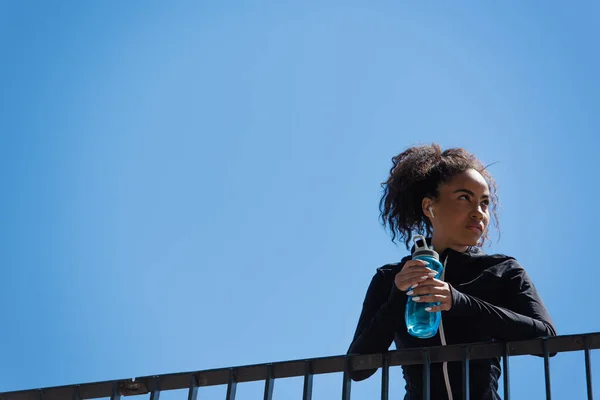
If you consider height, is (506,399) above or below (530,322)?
below

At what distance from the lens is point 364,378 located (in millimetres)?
4129

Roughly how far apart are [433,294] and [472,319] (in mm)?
381

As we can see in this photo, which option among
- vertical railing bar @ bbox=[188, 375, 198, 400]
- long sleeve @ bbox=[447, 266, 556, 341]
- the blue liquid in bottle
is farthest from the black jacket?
vertical railing bar @ bbox=[188, 375, 198, 400]

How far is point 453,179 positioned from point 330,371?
144cm

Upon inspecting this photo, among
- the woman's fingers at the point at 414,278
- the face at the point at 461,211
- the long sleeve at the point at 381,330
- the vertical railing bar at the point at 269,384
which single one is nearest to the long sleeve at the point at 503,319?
the woman's fingers at the point at 414,278

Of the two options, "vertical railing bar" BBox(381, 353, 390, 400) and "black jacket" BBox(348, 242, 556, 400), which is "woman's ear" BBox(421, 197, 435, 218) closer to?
"black jacket" BBox(348, 242, 556, 400)

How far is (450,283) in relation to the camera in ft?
14.7

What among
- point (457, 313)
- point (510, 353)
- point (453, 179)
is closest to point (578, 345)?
point (510, 353)

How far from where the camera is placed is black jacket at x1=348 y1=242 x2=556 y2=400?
399 centimetres

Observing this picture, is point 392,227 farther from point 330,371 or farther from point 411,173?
point 330,371

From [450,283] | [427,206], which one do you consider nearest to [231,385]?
[450,283]

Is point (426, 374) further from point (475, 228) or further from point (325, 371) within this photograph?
point (475, 228)

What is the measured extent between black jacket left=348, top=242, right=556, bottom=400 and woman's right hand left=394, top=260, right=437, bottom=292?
0.15 m

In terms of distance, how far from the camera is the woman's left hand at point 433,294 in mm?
3881
